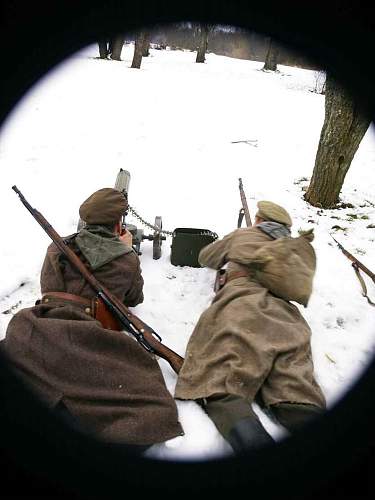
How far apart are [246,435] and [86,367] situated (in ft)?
3.36

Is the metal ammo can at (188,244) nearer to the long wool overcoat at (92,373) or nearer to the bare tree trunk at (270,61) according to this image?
the long wool overcoat at (92,373)

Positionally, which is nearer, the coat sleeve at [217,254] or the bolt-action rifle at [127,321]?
the bolt-action rifle at [127,321]

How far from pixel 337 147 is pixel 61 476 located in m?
5.69

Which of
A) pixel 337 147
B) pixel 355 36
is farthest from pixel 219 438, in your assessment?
pixel 337 147

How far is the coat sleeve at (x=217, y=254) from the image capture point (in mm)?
3420

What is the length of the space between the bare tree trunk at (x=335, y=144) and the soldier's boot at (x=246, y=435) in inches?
175

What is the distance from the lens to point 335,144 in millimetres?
5613

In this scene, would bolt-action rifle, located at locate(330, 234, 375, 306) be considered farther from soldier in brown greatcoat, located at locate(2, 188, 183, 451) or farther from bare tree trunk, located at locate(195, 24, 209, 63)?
bare tree trunk, located at locate(195, 24, 209, 63)

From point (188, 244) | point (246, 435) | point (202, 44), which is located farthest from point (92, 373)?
point (202, 44)

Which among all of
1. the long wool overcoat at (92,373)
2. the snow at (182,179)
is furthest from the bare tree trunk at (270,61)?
the long wool overcoat at (92,373)

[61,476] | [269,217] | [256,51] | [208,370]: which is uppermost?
[256,51]

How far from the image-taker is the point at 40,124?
28.6 ft

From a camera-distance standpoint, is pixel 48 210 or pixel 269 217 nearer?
pixel 269 217

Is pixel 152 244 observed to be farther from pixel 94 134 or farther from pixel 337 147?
pixel 94 134
